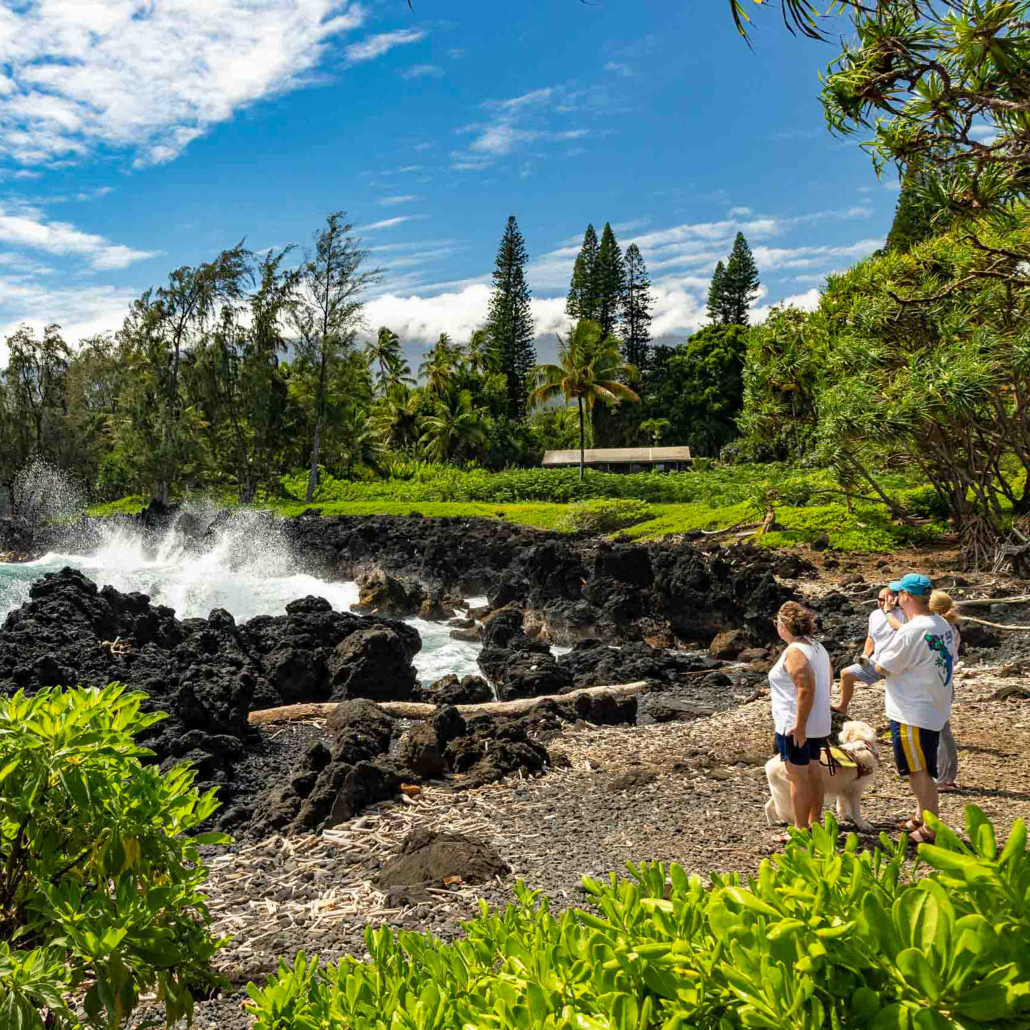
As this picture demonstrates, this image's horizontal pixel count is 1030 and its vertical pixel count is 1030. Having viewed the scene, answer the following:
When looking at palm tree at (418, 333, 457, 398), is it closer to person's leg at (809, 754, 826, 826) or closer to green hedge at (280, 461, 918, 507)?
green hedge at (280, 461, 918, 507)

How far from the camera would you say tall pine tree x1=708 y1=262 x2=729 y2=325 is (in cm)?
5988

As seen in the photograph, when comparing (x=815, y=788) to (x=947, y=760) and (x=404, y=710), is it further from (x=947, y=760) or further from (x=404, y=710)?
(x=404, y=710)

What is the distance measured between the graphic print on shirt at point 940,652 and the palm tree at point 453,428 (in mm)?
42330

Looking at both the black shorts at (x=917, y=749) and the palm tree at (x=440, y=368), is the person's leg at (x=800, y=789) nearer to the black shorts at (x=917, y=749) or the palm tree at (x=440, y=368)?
the black shorts at (x=917, y=749)

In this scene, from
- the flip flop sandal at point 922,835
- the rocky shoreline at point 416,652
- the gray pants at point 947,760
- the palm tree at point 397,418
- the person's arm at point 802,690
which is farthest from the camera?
the palm tree at point 397,418

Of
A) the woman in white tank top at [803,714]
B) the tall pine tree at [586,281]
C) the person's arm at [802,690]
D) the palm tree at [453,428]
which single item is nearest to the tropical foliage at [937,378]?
the woman in white tank top at [803,714]

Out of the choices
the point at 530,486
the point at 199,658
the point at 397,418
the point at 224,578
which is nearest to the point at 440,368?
the point at 397,418

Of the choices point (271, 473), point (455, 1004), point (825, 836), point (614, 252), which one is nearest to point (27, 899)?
point (455, 1004)

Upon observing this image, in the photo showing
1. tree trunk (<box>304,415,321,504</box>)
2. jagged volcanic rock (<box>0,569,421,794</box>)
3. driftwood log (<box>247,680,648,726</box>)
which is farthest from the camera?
tree trunk (<box>304,415,321,504</box>)

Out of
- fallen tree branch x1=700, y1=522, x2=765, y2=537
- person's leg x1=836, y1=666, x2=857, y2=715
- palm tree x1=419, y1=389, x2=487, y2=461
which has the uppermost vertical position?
palm tree x1=419, y1=389, x2=487, y2=461

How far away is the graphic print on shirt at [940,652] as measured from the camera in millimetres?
4539

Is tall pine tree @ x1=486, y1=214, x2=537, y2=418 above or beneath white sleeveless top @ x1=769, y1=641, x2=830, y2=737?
above

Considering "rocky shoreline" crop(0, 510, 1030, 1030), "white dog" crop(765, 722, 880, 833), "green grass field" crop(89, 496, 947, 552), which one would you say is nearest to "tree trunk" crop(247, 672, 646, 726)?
"rocky shoreline" crop(0, 510, 1030, 1030)

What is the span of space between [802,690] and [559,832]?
164cm
